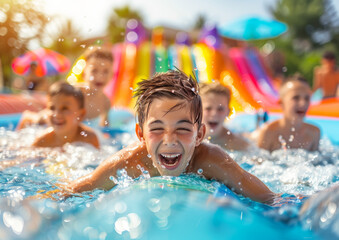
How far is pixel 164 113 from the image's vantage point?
1.81 m

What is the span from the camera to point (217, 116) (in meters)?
3.64

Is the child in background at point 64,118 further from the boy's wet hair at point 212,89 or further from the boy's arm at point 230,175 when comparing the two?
the boy's arm at point 230,175

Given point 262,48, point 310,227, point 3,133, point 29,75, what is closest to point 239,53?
point 29,75

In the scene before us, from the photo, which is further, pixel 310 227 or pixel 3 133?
pixel 3 133

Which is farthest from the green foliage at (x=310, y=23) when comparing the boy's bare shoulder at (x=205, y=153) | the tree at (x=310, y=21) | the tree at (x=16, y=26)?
the boy's bare shoulder at (x=205, y=153)

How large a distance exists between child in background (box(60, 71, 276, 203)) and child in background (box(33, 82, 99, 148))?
156 cm

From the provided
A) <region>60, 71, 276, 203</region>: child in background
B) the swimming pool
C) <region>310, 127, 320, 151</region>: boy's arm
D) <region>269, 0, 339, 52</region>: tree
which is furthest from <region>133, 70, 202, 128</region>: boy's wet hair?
<region>269, 0, 339, 52</region>: tree

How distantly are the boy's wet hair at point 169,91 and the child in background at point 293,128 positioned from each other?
Result: 221 centimetres

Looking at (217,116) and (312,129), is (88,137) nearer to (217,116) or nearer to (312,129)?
(217,116)

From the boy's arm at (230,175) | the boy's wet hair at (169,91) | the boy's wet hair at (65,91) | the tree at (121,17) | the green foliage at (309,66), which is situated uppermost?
the tree at (121,17)

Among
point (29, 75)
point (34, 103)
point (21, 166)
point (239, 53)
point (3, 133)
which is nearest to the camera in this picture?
point (21, 166)

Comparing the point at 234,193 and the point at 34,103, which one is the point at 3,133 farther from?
the point at 234,193

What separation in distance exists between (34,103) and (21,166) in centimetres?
327

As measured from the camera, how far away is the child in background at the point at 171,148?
182 cm
